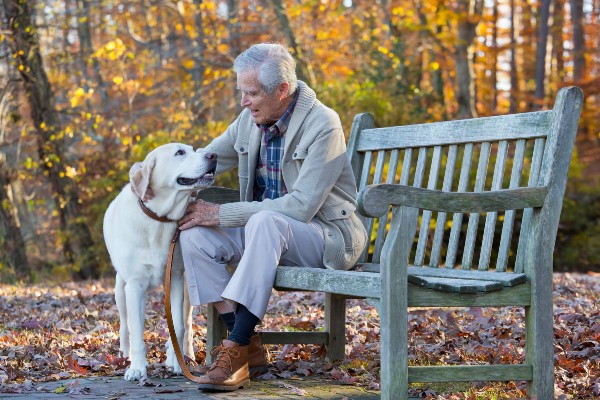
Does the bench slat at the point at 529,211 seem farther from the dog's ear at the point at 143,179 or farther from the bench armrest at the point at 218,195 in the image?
the dog's ear at the point at 143,179

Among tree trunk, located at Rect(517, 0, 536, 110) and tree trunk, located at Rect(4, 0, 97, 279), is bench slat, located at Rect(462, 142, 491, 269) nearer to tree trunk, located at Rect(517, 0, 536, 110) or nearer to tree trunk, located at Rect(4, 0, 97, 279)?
tree trunk, located at Rect(4, 0, 97, 279)

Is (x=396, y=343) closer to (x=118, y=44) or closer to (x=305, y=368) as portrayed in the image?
(x=305, y=368)

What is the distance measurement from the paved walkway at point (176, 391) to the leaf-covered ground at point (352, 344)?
0.42ft

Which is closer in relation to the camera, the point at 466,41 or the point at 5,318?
the point at 5,318

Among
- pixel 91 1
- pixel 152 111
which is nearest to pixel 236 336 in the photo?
pixel 91 1

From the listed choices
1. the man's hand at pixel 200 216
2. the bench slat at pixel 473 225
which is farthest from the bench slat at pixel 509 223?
the man's hand at pixel 200 216

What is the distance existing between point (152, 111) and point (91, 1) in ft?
18.6

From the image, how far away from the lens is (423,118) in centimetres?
1356

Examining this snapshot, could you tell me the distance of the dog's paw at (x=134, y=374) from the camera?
4.11 meters

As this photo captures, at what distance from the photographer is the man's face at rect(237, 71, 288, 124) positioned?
4.15 meters

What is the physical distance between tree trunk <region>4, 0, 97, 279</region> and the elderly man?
746 centimetres

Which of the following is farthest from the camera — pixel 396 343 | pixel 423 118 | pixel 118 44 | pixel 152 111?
pixel 152 111

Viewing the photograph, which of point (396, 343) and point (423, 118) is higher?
point (423, 118)

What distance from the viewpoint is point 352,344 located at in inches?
198
